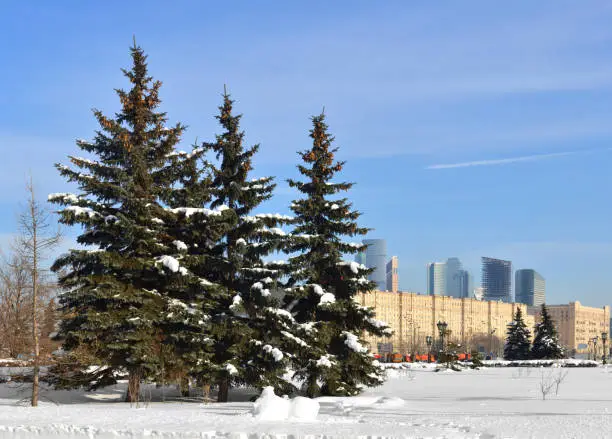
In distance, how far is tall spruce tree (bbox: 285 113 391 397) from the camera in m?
28.2

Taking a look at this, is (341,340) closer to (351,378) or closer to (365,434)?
(351,378)

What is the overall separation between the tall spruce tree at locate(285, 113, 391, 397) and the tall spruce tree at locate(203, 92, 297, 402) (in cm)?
111

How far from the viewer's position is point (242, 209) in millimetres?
28938

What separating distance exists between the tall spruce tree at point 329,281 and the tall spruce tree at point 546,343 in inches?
2058

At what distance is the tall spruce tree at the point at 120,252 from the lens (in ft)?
86.0

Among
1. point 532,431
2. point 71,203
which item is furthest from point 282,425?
point 71,203

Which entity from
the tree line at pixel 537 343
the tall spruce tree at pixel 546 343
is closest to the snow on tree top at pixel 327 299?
the tree line at pixel 537 343

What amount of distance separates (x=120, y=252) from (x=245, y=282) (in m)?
4.59

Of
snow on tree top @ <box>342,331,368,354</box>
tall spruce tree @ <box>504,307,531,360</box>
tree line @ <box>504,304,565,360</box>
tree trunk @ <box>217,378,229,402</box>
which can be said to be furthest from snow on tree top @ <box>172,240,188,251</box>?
tall spruce tree @ <box>504,307,531,360</box>

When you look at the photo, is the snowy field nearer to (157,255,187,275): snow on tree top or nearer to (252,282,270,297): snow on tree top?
(252,282,270,297): snow on tree top

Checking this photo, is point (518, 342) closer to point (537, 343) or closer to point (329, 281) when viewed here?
point (537, 343)

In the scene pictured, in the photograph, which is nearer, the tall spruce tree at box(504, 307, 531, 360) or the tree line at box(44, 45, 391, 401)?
the tree line at box(44, 45, 391, 401)

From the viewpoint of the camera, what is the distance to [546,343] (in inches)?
3039

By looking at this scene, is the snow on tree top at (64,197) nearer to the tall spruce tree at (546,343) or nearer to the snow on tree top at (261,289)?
the snow on tree top at (261,289)
